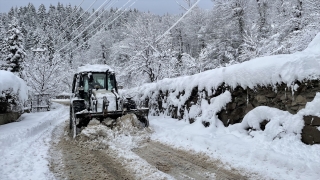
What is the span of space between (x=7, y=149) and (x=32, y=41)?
74562mm

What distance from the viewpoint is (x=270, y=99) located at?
600 centimetres

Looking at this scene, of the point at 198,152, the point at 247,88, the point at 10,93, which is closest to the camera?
the point at 198,152

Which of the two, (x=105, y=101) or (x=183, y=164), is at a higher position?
(x=105, y=101)

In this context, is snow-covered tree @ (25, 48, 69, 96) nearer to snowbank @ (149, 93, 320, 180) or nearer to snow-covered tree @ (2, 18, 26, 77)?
snow-covered tree @ (2, 18, 26, 77)

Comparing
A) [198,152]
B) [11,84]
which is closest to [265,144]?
[198,152]

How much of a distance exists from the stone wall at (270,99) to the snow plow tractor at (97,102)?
7.90 feet

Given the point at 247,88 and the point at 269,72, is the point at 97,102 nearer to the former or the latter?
the point at 247,88

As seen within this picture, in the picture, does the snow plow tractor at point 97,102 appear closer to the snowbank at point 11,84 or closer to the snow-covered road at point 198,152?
the snow-covered road at point 198,152

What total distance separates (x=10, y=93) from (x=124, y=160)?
8382 mm

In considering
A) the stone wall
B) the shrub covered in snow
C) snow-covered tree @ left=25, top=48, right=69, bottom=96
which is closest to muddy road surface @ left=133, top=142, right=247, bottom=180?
the stone wall

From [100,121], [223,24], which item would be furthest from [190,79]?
[223,24]

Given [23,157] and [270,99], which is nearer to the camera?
[23,157]

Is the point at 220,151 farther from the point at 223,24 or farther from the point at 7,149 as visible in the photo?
the point at 223,24

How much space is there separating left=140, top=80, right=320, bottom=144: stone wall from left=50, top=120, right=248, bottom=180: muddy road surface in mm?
1878
